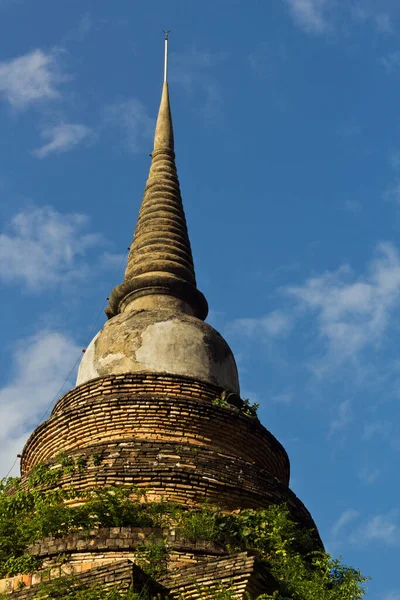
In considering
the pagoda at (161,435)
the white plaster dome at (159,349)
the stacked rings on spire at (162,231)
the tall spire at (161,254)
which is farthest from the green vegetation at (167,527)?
the stacked rings on spire at (162,231)

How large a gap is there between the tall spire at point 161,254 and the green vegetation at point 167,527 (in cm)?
397

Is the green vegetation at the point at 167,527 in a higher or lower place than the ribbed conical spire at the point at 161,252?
lower

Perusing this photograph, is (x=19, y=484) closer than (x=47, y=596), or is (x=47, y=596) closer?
(x=47, y=596)

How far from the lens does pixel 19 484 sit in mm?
13852

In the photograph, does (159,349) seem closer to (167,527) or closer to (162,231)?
(162,231)

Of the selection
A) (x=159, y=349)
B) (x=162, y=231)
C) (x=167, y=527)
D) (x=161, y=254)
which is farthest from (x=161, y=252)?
(x=167, y=527)

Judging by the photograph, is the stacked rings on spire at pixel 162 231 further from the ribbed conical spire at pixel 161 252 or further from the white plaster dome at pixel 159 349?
the white plaster dome at pixel 159 349

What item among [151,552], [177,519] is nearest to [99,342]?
[177,519]

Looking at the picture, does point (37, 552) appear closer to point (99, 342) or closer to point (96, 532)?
point (96, 532)

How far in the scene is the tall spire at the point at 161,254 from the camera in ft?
55.3

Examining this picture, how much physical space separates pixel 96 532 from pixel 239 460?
249cm

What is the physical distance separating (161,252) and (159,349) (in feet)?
8.44

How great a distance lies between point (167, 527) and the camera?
12.1 meters

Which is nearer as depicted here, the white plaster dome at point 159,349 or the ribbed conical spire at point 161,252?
the white plaster dome at point 159,349
